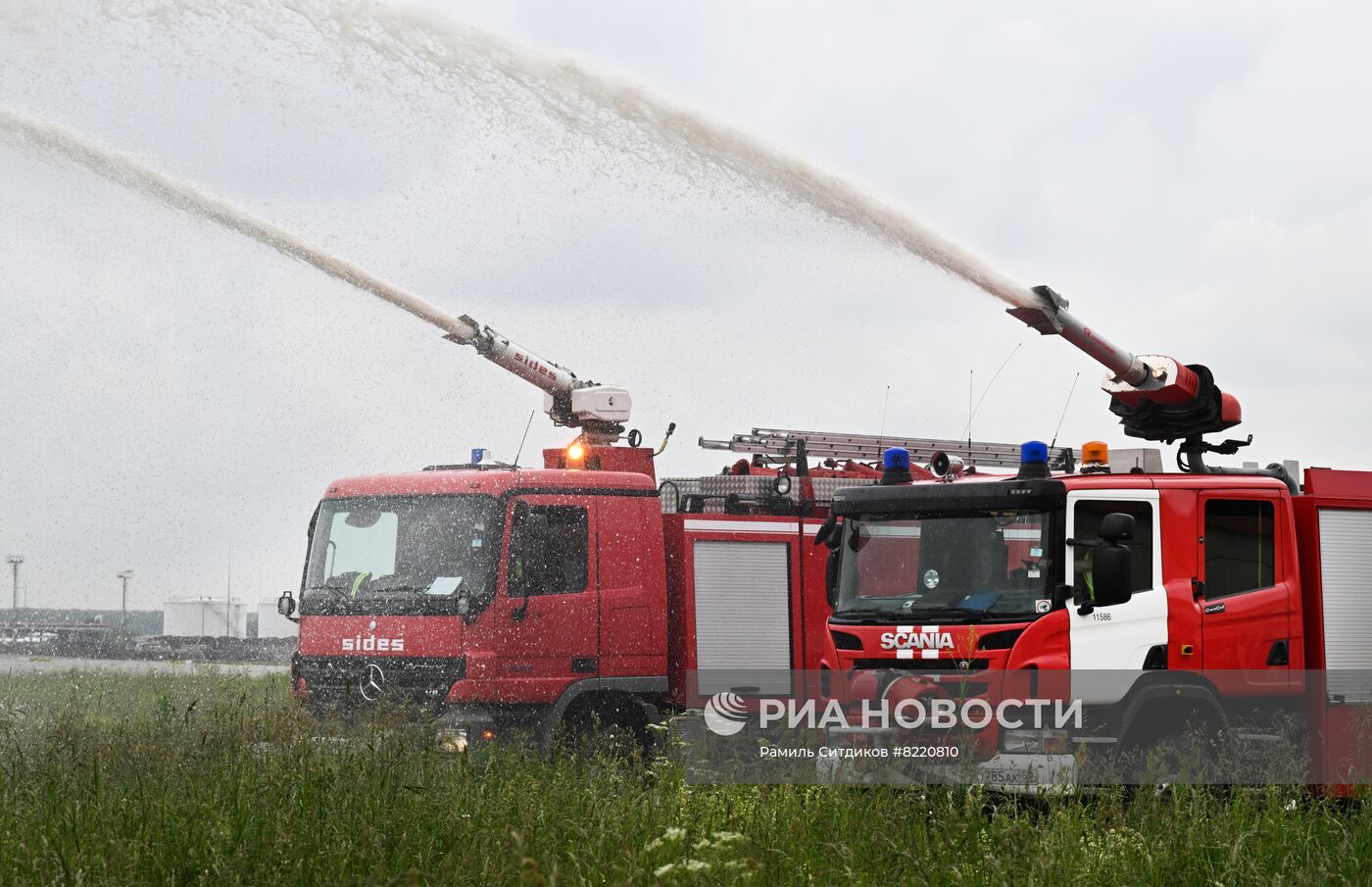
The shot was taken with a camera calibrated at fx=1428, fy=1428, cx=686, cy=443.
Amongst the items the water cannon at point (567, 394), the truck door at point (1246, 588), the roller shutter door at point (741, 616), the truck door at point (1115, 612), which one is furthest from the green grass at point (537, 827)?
the water cannon at point (567, 394)

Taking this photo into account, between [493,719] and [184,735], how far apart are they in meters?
2.22

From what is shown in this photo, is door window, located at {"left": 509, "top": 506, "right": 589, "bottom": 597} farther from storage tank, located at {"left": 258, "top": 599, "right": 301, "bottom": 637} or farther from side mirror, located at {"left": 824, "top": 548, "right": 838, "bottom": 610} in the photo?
storage tank, located at {"left": 258, "top": 599, "right": 301, "bottom": 637}

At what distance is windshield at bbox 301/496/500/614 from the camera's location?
1098cm

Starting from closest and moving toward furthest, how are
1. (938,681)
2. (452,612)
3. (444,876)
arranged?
(444,876), (938,681), (452,612)

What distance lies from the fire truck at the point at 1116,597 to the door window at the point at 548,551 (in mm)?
2216

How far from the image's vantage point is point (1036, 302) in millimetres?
11727

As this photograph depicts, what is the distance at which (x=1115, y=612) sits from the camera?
9.00m

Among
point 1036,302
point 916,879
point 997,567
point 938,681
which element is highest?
point 1036,302

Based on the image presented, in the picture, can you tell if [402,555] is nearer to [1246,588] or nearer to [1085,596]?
[1085,596]

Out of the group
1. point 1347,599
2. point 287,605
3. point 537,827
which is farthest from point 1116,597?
point 287,605

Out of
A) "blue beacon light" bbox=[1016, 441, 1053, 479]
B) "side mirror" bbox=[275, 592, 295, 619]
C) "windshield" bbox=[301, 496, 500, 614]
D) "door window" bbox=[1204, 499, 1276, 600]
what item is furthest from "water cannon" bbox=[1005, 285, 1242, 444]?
"side mirror" bbox=[275, 592, 295, 619]

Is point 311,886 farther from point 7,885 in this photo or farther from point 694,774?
point 694,774

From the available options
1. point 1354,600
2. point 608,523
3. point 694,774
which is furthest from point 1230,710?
point 608,523

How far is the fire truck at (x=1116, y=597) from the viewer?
8.91 metres
